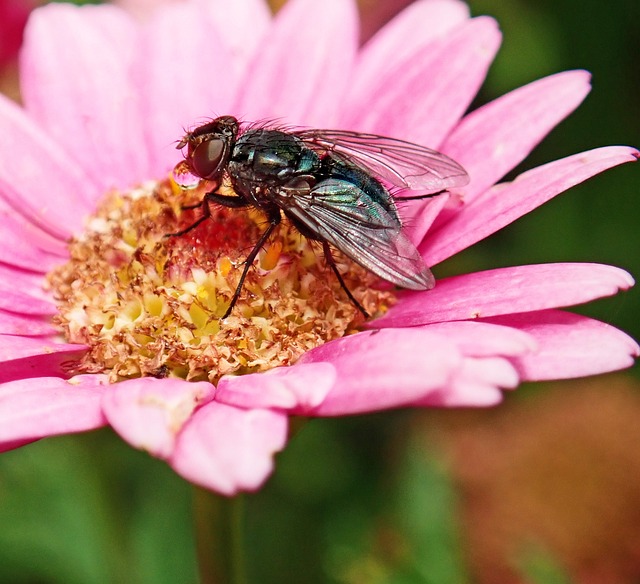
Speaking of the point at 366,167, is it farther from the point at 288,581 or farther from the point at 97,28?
the point at 288,581

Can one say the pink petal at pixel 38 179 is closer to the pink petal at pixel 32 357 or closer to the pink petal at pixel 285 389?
the pink petal at pixel 32 357

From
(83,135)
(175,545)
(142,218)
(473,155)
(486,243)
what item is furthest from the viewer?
(486,243)

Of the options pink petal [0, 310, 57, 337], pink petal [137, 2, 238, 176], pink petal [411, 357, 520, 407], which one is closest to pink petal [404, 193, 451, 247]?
pink petal [411, 357, 520, 407]

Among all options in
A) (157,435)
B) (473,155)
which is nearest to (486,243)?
(473,155)

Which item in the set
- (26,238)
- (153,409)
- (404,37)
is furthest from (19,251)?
(404,37)

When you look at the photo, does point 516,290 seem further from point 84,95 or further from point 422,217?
point 84,95

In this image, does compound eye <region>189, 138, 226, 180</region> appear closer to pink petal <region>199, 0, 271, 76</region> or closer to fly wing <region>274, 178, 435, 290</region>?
fly wing <region>274, 178, 435, 290</region>
